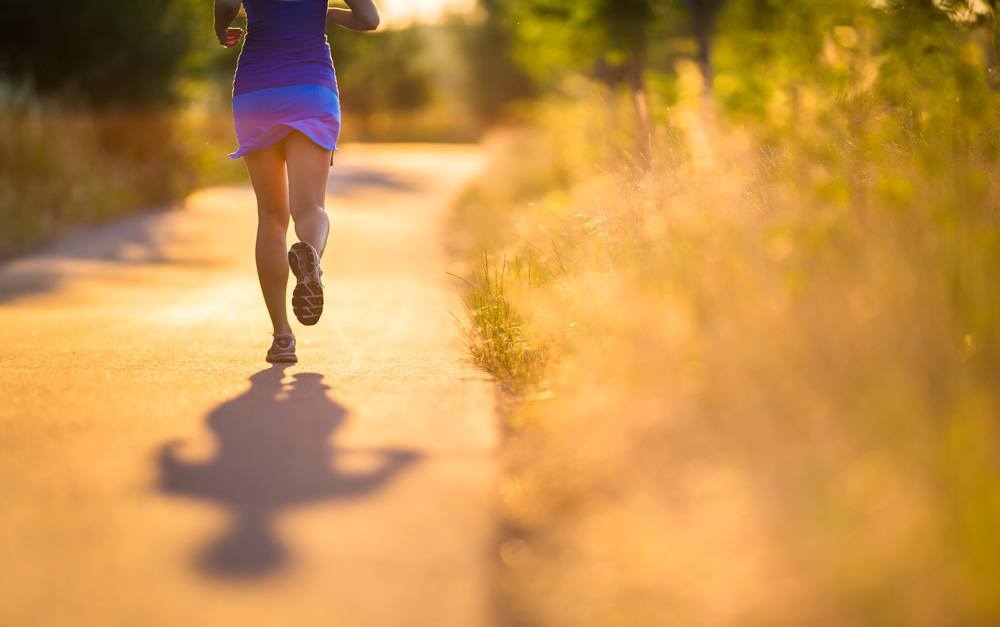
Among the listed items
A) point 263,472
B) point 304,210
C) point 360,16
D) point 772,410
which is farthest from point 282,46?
point 772,410

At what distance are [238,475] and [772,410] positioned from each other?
1512mm

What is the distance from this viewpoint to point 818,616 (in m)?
2.36

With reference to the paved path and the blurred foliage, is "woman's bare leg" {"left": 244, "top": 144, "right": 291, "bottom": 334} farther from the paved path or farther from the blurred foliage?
the blurred foliage

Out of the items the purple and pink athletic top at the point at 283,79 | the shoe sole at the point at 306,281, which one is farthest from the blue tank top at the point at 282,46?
the shoe sole at the point at 306,281

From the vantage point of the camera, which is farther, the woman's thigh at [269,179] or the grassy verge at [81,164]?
the grassy verge at [81,164]

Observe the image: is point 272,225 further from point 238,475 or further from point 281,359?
point 238,475

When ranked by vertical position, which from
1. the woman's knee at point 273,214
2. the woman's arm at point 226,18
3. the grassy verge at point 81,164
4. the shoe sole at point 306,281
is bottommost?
the grassy verge at point 81,164

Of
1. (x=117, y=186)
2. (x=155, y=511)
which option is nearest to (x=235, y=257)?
(x=117, y=186)

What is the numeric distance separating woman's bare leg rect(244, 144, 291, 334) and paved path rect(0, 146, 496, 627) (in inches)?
11.8

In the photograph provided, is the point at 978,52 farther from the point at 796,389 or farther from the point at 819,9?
the point at 819,9

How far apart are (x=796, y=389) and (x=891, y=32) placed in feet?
21.0

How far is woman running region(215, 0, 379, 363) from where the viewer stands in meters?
5.38

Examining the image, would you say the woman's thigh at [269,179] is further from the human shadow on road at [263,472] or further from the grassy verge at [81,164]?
the grassy verge at [81,164]

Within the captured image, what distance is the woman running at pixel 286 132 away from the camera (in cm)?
538
